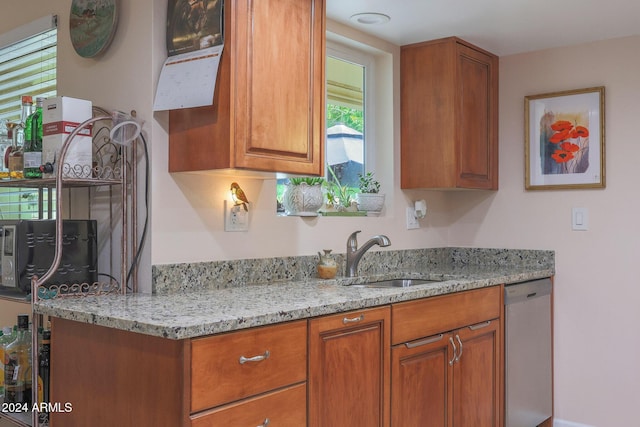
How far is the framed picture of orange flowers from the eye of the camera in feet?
10.4

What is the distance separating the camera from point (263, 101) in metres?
2.13

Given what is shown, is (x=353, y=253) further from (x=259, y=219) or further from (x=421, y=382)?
(x=421, y=382)

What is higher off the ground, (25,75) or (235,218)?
(25,75)

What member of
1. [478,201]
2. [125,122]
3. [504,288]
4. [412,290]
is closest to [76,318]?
[125,122]

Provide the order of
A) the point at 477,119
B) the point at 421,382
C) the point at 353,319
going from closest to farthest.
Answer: the point at 353,319, the point at 421,382, the point at 477,119

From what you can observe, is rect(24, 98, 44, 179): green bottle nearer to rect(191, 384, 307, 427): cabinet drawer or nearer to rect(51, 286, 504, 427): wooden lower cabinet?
rect(51, 286, 504, 427): wooden lower cabinet

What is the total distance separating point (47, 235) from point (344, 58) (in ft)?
5.71

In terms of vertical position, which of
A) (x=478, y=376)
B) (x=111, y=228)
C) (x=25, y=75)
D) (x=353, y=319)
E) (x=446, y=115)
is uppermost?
(x=25, y=75)

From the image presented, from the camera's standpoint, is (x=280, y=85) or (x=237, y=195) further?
(x=237, y=195)

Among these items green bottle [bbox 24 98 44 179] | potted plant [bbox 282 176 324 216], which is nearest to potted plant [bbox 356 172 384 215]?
potted plant [bbox 282 176 324 216]

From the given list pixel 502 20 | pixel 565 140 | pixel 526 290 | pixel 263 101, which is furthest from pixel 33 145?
pixel 565 140

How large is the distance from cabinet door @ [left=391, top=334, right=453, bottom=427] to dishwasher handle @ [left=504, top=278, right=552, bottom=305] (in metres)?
0.52

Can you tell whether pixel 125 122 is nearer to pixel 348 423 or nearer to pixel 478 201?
pixel 348 423

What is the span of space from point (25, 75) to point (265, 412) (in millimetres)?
2038
